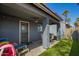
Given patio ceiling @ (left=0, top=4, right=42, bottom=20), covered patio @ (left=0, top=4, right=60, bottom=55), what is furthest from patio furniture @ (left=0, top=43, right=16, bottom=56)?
covered patio @ (left=0, top=4, right=60, bottom=55)

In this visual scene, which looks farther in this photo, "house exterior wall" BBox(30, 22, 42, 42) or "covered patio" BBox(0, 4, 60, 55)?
"house exterior wall" BBox(30, 22, 42, 42)

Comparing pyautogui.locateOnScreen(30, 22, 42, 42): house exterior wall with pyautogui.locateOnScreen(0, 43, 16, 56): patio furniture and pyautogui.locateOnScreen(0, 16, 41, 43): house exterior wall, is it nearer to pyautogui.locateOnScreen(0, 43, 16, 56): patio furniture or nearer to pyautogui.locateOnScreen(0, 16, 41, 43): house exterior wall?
pyautogui.locateOnScreen(0, 16, 41, 43): house exterior wall

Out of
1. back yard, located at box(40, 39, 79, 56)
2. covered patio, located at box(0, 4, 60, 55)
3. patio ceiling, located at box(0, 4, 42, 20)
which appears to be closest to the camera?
patio ceiling, located at box(0, 4, 42, 20)

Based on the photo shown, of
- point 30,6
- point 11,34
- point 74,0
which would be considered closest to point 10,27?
point 11,34

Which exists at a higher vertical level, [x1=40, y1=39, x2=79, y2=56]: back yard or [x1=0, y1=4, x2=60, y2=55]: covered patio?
[x1=0, y1=4, x2=60, y2=55]: covered patio

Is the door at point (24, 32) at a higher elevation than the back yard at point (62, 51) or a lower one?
higher

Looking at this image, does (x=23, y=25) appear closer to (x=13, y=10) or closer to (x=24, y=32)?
(x=24, y=32)

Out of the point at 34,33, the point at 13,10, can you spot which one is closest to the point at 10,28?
the point at 13,10

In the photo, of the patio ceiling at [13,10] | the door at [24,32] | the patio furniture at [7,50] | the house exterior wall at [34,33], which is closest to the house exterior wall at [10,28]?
the patio ceiling at [13,10]

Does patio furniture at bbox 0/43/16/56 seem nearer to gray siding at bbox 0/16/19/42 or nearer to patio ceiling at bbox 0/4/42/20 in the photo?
patio ceiling at bbox 0/4/42/20

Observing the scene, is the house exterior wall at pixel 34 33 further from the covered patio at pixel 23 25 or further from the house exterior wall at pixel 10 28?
the house exterior wall at pixel 10 28

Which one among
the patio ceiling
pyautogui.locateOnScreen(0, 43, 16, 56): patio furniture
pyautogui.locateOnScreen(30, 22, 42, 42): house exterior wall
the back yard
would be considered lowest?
the back yard

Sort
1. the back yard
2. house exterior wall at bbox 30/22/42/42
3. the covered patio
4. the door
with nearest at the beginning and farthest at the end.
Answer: the covered patio
the back yard
the door
house exterior wall at bbox 30/22/42/42

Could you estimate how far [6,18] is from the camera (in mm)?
10461
